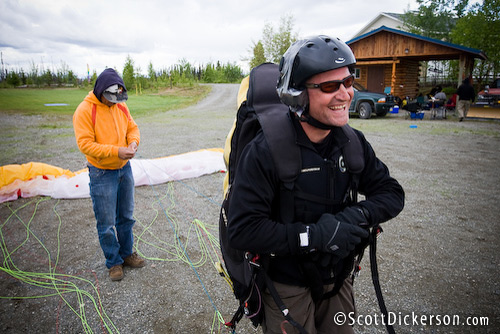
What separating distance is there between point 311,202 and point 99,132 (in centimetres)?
276

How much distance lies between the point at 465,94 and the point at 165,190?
52.8 feet

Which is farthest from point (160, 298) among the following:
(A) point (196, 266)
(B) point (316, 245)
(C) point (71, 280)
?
(B) point (316, 245)

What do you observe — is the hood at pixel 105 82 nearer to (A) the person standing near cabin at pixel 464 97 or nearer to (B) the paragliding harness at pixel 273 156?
(B) the paragliding harness at pixel 273 156

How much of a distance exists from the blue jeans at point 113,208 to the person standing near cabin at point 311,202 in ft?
7.66

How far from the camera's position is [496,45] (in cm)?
2292

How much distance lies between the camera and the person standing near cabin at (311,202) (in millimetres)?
1497

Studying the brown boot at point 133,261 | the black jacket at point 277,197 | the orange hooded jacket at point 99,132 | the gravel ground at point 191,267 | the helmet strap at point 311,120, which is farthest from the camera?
the brown boot at point 133,261

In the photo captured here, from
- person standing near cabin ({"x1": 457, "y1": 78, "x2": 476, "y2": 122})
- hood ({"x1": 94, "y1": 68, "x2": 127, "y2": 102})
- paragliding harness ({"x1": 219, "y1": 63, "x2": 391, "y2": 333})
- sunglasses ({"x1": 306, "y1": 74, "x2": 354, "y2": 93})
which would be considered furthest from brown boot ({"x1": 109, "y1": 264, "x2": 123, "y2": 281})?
person standing near cabin ({"x1": 457, "y1": 78, "x2": 476, "y2": 122})

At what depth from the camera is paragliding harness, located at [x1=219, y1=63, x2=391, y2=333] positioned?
1543mm

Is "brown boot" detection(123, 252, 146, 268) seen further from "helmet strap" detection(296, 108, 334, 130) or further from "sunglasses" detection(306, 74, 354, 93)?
"sunglasses" detection(306, 74, 354, 93)

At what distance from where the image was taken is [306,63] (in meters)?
1.57

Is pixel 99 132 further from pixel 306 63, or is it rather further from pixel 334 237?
pixel 334 237

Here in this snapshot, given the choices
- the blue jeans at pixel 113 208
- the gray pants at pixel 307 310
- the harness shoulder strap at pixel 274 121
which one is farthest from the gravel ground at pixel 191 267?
the harness shoulder strap at pixel 274 121

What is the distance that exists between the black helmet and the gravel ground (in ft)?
7.86
